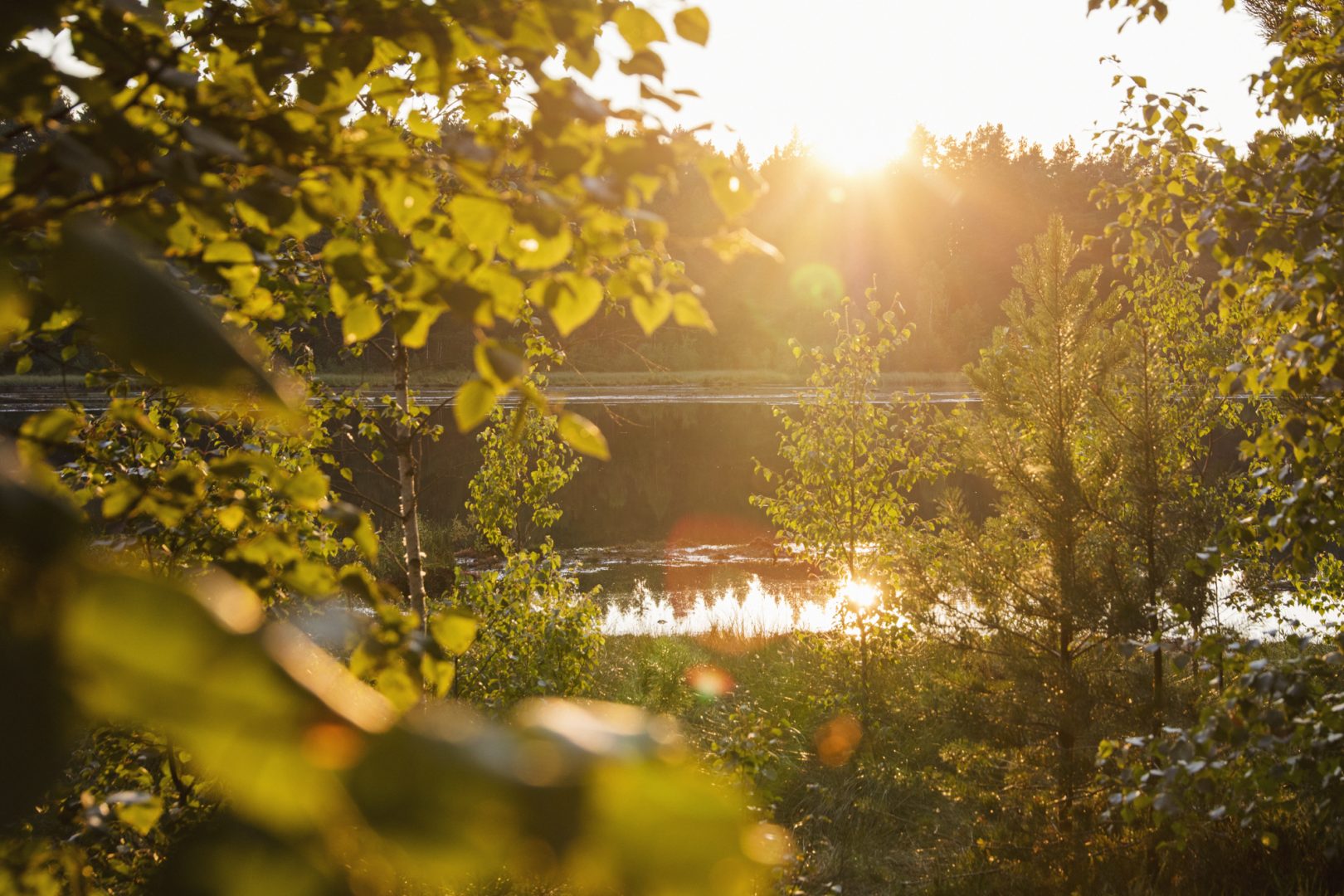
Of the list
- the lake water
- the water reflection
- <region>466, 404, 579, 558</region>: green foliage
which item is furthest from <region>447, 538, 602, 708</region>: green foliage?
the water reflection

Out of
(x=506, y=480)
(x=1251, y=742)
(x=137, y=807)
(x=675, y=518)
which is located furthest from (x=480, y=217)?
(x=675, y=518)

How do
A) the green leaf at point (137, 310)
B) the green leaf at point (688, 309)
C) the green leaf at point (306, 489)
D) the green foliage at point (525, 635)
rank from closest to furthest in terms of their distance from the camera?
the green leaf at point (137, 310), the green leaf at point (688, 309), the green leaf at point (306, 489), the green foliage at point (525, 635)

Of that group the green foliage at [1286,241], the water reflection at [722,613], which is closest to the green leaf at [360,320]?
the green foliage at [1286,241]

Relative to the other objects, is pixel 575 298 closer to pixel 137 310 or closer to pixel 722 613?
pixel 137 310

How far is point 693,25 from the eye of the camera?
99cm

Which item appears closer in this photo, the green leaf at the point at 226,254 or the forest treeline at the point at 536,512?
the forest treeline at the point at 536,512

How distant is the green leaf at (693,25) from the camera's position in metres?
0.98

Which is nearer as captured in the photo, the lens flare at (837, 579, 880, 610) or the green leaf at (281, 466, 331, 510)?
the green leaf at (281, 466, 331, 510)

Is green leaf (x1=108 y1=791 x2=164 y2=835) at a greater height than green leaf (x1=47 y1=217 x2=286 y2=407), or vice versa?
green leaf (x1=47 y1=217 x2=286 y2=407)

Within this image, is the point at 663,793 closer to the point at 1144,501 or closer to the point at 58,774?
the point at 58,774

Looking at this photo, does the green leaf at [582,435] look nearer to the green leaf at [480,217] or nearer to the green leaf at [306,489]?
the green leaf at [480,217]

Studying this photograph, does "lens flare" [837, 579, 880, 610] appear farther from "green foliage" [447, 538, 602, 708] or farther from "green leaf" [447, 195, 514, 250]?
"green leaf" [447, 195, 514, 250]

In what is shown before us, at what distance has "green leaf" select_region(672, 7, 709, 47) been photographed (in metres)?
0.98

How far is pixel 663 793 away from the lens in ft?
1.35
